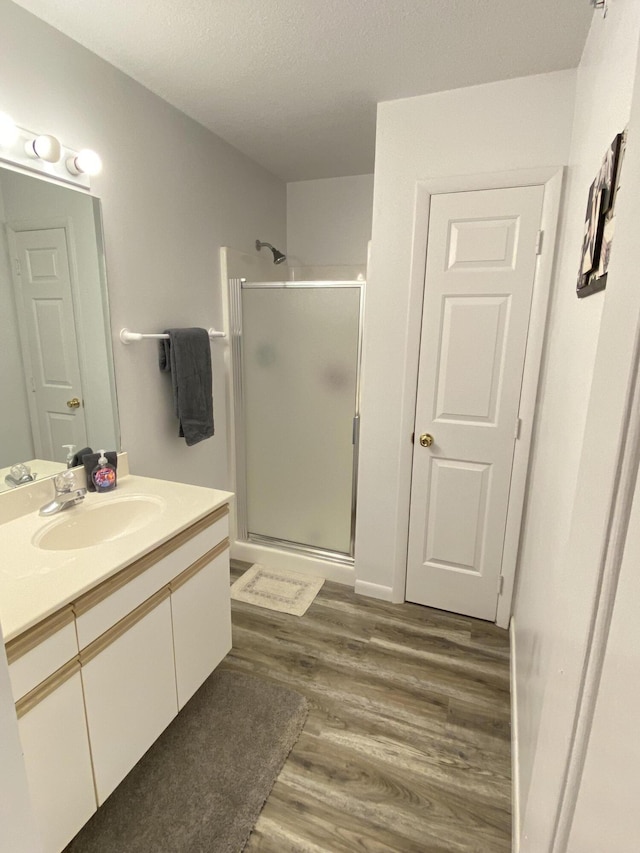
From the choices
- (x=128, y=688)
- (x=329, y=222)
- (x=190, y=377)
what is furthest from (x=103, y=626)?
(x=329, y=222)

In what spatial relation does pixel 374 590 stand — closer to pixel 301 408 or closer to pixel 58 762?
pixel 301 408

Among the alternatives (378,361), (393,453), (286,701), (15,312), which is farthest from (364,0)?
(286,701)

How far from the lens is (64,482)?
161 centimetres

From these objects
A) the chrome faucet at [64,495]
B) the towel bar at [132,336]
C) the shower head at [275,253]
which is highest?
the shower head at [275,253]

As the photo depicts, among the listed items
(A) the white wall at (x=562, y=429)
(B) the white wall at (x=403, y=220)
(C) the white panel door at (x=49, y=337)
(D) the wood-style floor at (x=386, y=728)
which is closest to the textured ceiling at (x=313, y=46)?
(B) the white wall at (x=403, y=220)

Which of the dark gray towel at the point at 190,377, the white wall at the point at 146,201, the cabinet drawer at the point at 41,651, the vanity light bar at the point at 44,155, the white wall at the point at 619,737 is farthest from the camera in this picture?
the dark gray towel at the point at 190,377

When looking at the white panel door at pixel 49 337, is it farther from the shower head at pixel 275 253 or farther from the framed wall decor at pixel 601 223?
the framed wall decor at pixel 601 223

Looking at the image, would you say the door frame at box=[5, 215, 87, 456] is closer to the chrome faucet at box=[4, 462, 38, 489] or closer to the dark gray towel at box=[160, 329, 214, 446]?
the chrome faucet at box=[4, 462, 38, 489]

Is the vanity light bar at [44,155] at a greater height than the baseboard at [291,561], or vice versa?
the vanity light bar at [44,155]

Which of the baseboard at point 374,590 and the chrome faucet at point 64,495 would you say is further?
the baseboard at point 374,590

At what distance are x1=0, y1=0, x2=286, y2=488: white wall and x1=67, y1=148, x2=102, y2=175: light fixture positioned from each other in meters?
0.08

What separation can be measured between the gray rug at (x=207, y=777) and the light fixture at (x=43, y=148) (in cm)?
208

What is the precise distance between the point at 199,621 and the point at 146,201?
1785 mm

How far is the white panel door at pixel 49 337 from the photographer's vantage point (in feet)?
4.99
